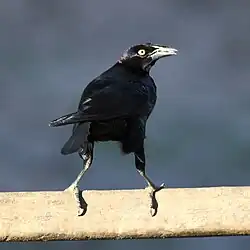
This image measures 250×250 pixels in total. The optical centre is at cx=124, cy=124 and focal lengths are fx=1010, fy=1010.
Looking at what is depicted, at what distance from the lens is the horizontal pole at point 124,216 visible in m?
1.42

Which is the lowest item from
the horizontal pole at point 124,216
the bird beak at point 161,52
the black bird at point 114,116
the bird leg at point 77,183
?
the horizontal pole at point 124,216

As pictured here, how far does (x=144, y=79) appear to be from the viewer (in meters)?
1.72

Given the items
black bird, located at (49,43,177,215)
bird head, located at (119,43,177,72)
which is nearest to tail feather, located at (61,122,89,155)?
black bird, located at (49,43,177,215)

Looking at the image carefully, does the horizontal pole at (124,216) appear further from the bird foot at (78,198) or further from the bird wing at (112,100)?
the bird wing at (112,100)

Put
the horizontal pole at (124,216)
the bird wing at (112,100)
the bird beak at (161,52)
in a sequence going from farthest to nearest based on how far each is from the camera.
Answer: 1. the bird beak at (161,52)
2. the bird wing at (112,100)
3. the horizontal pole at (124,216)

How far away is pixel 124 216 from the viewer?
1.42 metres

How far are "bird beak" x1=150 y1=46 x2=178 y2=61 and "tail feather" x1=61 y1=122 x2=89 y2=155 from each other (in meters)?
0.27

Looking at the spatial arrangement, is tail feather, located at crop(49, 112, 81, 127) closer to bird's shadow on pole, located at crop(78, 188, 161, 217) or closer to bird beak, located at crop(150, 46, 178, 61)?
bird's shadow on pole, located at crop(78, 188, 161, 217)

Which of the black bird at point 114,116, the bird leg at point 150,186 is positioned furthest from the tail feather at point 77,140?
the bird leg at point 150,186

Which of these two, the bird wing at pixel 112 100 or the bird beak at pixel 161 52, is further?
the bird beak at pixel 161 52

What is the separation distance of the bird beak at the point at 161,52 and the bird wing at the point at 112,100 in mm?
104

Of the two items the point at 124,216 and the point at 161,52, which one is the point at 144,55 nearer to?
the point at 161,52

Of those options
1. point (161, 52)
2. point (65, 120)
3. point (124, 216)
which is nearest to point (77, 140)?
point (65, 120)

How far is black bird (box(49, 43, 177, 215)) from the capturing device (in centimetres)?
150
